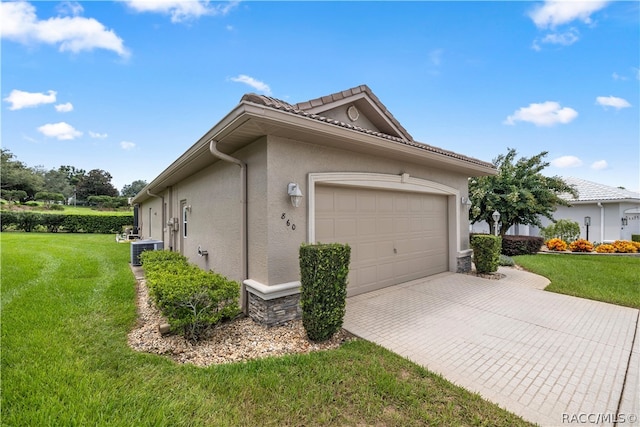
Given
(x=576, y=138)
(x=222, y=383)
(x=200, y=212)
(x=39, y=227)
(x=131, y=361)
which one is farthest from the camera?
(x=39, y=227)

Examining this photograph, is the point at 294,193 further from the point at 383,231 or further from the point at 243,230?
the point at 383,231

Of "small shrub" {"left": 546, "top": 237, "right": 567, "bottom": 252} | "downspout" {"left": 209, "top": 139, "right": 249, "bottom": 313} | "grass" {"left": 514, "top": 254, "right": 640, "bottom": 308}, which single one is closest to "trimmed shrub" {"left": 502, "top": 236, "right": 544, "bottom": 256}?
"small shrub" {"left": 546, "top": 237, "right": 567, "bottom": 252}

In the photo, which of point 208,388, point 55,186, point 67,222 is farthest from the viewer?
point 55,186

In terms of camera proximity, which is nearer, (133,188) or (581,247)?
(581,247)

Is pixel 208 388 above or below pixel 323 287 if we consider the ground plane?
below

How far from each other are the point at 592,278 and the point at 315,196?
28.8 ft

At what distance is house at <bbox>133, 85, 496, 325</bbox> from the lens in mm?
4723

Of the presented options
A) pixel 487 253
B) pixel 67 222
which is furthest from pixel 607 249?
pixel 67 222

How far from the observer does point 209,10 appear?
7.68 meters

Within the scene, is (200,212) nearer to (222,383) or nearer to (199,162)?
(199,162)

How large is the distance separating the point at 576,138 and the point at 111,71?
2173 cm

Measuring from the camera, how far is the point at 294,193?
4766 millimetres

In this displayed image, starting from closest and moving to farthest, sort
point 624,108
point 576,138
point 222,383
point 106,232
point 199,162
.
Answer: point 222,383, point 199,162, point 624,108, point 576,138, point 106,232

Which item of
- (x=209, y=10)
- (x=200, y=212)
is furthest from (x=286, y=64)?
(x=200, y=212)
